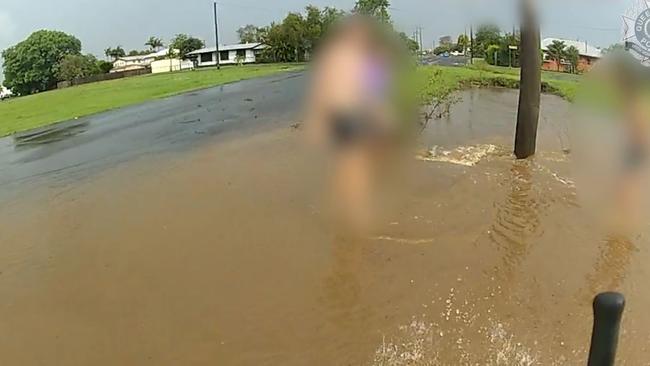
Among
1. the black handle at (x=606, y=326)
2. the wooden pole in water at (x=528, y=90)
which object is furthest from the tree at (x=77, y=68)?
the black handle at (x=606, y=326)

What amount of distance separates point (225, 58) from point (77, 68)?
12888mm

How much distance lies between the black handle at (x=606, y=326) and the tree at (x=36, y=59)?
56369 millimetres

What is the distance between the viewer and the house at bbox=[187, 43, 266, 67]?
36.9 meters

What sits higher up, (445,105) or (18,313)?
(445,105)

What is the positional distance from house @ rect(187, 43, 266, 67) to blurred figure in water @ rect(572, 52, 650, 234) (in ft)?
85.8

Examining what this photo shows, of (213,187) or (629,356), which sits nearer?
(629,356)

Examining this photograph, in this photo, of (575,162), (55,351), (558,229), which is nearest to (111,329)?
(55,351)

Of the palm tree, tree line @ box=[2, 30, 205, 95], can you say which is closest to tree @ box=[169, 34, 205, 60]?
tree line @ box=[2, 30, 205, 95]

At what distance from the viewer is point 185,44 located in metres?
54.0

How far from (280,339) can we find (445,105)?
10.00m

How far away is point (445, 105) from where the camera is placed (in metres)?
12.9

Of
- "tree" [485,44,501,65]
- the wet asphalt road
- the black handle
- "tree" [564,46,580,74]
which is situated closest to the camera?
the black handle

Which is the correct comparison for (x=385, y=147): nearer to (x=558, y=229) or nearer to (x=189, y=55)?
(x=558, y=229)

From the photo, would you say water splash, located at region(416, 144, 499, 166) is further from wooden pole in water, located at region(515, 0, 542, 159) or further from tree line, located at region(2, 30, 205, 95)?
tree line, located at region(2, 30, 205, 95)
